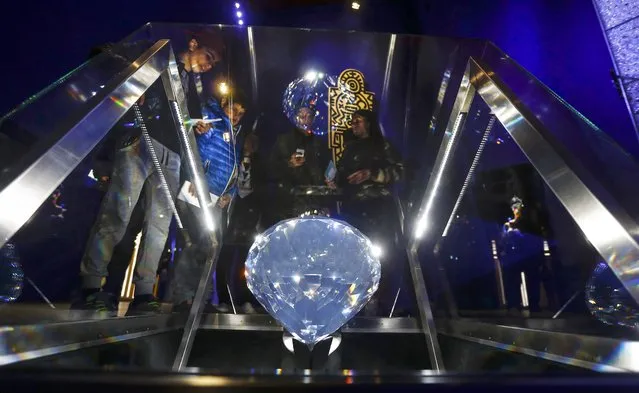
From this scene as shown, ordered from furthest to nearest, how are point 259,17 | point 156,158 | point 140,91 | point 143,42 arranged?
point 259,17 < point 156,158 < point 143,42 < point 140,91

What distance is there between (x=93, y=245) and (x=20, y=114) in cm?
83

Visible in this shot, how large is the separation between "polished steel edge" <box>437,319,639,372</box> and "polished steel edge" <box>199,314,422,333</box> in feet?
0.67

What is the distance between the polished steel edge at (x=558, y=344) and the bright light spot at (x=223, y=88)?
2.05 metres

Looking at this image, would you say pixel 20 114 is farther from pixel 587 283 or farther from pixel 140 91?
pixel 587 283

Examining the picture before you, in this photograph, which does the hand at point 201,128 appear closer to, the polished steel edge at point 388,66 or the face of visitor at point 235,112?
the face of visitor at point 235,112

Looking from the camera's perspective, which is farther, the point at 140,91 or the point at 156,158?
the point at 156,158

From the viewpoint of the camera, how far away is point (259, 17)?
560 centimetres

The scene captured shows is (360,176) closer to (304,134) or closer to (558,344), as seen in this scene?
(304,134)

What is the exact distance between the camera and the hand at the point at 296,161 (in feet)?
10.0

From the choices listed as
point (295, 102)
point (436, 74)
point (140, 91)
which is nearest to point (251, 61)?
point (295, 102)

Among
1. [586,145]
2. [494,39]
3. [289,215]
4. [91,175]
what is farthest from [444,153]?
[494,39]

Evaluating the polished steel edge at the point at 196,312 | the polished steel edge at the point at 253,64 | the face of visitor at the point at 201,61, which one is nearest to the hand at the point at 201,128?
the face of visitor at the point at 201,61

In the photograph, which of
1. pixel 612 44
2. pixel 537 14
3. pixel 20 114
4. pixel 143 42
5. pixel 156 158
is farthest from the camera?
pixel 537 14

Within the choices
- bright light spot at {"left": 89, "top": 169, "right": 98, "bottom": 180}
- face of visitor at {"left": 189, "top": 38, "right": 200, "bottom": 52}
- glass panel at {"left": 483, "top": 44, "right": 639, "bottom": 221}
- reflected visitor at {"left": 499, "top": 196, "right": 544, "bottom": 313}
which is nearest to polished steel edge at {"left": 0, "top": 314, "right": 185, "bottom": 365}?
bright light spot at {"left": 89, "top": 169, "right": 98, "bottom": 180}
